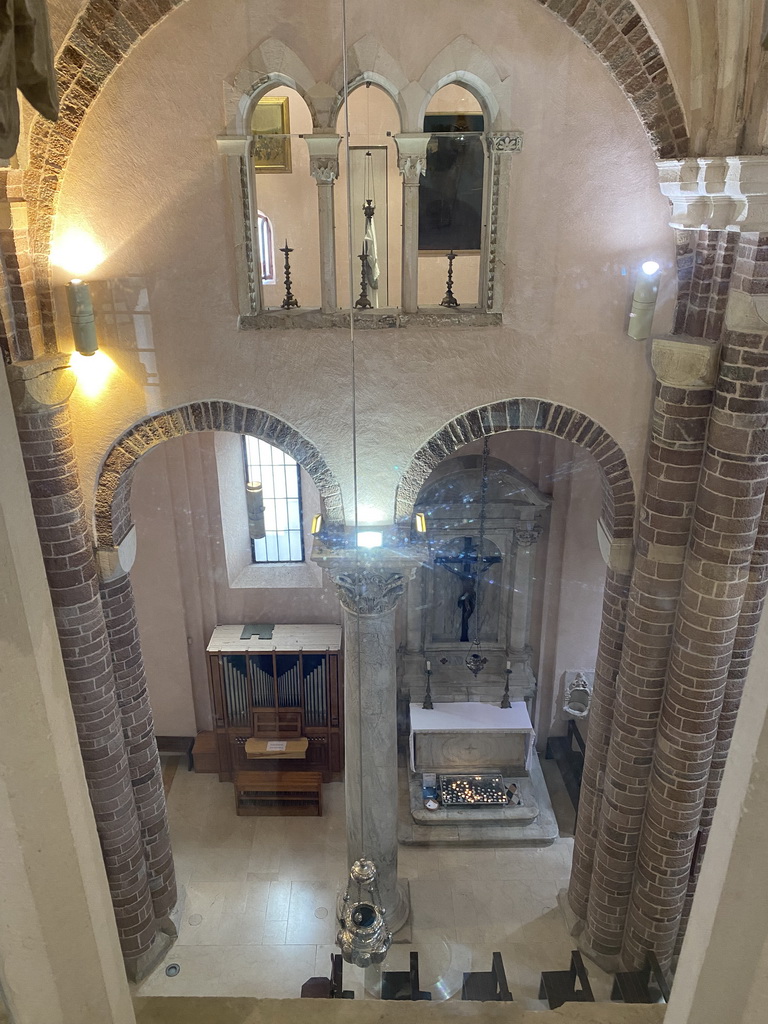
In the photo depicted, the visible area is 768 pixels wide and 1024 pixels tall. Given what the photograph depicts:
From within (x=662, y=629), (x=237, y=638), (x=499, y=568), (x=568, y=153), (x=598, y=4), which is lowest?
(x=237, y=638)

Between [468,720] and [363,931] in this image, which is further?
[468,720]

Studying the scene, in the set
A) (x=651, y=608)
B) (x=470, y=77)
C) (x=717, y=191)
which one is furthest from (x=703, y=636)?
(x=470, y=77)

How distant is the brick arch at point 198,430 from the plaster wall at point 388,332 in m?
0.09

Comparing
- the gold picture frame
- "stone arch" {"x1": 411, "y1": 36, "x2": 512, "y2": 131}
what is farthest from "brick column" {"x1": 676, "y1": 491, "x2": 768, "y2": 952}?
the gold picture frame

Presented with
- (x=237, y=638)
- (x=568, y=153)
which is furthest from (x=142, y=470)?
(x=568, y=153)

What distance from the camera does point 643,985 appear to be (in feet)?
19.0

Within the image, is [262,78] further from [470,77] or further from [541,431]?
[541,431]

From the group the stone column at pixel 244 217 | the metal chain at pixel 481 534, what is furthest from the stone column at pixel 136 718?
the metal chain at pixel 481 534

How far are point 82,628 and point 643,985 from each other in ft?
16.3

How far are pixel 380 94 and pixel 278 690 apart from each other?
250 inches

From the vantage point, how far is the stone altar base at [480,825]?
8.12 meters

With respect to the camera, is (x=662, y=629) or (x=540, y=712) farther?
(x=540, y=712)

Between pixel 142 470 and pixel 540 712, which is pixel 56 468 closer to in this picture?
pixel 142 470

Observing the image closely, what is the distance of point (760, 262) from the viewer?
454cm
